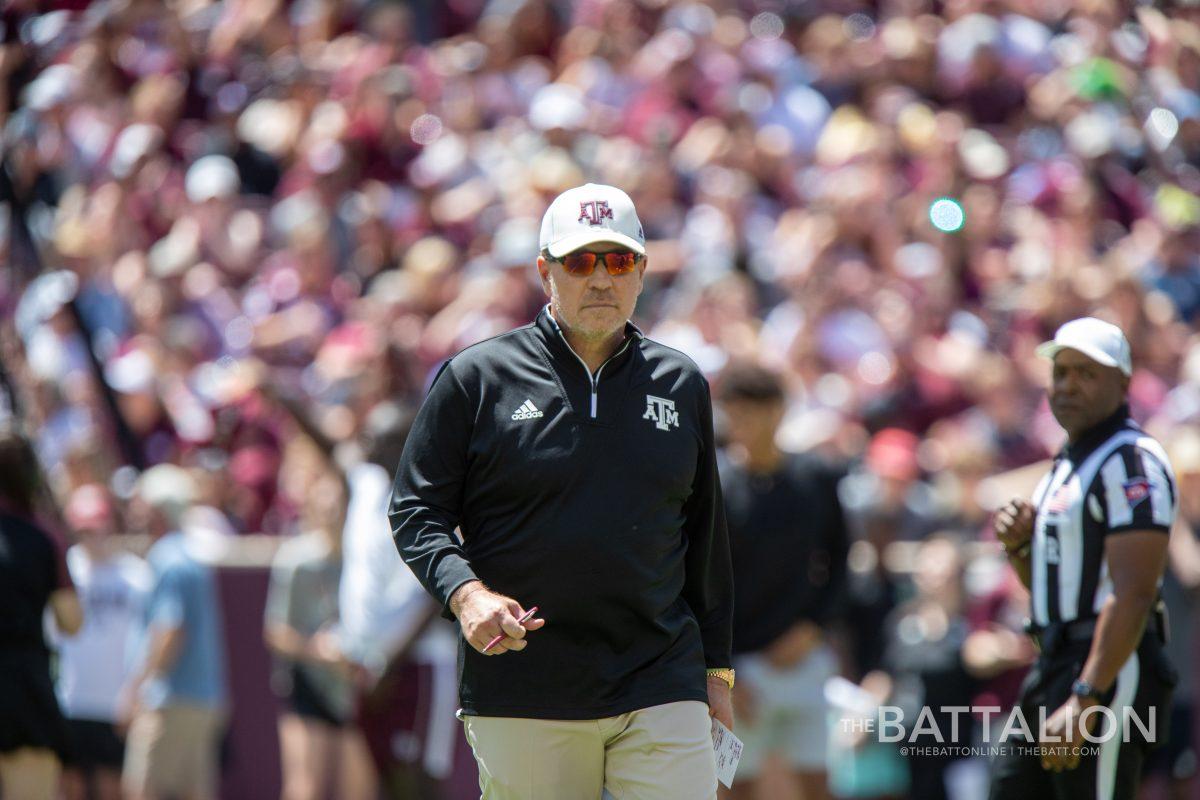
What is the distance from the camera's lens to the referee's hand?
637 centimetres

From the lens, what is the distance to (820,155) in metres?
14.7

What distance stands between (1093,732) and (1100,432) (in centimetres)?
100

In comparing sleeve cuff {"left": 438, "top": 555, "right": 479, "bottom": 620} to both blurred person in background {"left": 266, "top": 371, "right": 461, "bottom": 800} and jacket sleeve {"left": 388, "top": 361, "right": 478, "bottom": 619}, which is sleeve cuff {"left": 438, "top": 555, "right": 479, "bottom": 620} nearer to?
jacket sleeve {"left": 388, "top": 361, "right": 478, "bottom": 619}

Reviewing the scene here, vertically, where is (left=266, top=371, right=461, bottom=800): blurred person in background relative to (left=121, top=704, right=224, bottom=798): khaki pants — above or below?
above

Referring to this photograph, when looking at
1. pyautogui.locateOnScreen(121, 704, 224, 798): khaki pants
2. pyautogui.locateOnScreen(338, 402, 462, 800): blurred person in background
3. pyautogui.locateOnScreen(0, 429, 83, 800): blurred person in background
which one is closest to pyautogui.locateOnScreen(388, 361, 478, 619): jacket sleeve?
pyautogui.locateOnScreen(0, 429, 83, 800): blurred person in background

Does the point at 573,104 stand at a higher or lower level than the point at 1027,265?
higher

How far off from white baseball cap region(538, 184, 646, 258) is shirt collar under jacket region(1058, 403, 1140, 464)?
6.18 feet

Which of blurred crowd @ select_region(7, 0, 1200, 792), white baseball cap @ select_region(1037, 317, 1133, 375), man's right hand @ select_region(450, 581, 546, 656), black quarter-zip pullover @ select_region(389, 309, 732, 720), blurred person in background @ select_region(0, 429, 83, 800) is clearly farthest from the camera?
blurred crowd @ select_region(7, 0, 1200, 792)

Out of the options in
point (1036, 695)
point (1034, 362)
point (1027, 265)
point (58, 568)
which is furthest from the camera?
point (1027, 265)

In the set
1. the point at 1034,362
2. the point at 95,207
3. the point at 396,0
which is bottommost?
→ the point at 1034,362

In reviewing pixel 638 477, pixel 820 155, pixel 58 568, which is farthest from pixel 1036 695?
pixel 820 155

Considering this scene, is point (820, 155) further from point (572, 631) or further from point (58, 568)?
point (572, 631)

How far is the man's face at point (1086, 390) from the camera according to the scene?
6238 mm

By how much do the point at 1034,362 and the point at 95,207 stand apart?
7534mm
